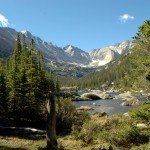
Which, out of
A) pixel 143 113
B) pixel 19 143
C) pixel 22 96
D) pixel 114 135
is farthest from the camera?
pixel 22 96

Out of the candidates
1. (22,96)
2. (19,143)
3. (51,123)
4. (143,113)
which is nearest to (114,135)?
(143,113)

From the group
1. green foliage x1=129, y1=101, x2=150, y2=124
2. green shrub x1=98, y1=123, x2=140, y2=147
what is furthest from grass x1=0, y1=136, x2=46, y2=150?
green foliage x1=129, y1=101, x2=150, y2=124

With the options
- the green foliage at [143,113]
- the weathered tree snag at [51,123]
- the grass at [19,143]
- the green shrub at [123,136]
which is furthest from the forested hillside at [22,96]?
the green foliage at [143,113]

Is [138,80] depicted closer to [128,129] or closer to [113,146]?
[128,129]

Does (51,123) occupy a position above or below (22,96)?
below

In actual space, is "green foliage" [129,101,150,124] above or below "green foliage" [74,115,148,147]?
above

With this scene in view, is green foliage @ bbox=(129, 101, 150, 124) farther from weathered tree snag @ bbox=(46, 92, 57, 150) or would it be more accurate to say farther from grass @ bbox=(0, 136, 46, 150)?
grass @ bbox=(0, 136, 46, 150)

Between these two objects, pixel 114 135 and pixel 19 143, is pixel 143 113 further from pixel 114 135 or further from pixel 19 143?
pixel 19 143

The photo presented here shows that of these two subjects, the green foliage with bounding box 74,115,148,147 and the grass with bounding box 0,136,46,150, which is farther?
the green foliage with bounding box 74,115,148,147

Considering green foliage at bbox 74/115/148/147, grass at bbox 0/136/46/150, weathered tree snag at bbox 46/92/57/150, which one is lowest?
grass at bbox 0/136/46/150

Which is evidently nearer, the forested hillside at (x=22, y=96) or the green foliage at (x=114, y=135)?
the green foliage at (x=114, y=135)

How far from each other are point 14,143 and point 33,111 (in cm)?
1379

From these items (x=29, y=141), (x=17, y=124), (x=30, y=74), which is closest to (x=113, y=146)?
(x=29, y=141)

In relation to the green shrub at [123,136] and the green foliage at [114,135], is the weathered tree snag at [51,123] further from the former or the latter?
the green shrub at [123,136]
